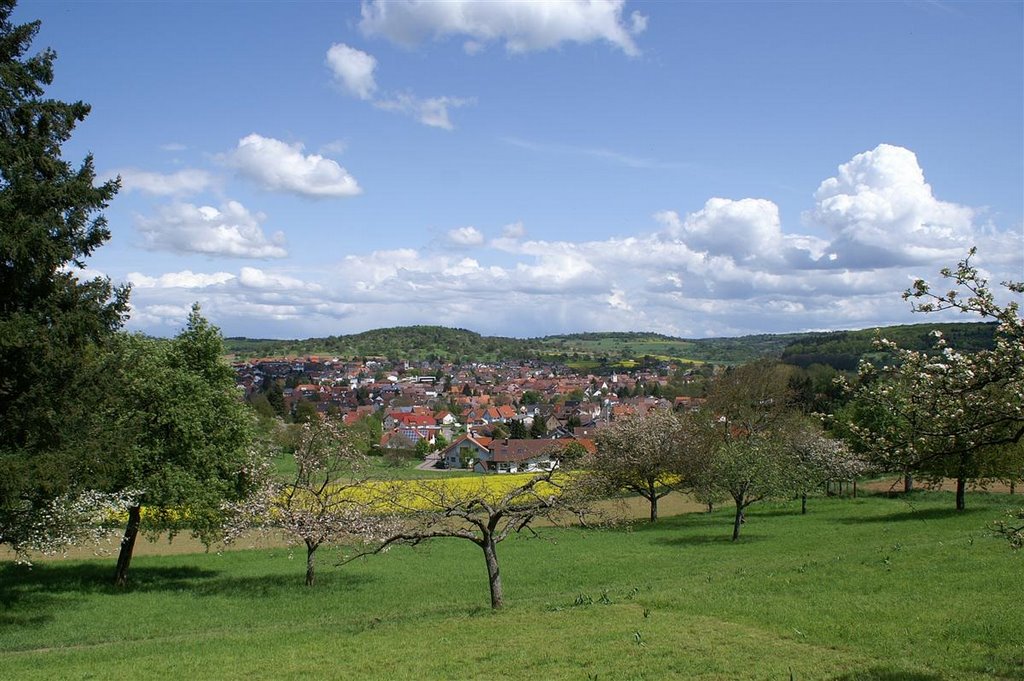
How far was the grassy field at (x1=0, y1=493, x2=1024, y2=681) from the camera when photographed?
12625 millimetres

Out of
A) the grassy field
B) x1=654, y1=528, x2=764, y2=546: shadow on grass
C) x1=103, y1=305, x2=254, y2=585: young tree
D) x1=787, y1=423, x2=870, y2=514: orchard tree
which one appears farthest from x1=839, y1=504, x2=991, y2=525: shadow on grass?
x1=103, y1=305, x2=254, y2=585: young tree

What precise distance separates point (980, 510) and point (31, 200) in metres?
43.4

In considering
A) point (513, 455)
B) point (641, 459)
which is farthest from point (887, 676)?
point (513, 455)

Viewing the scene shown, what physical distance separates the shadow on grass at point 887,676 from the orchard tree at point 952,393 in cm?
364

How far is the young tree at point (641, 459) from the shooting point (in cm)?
4662

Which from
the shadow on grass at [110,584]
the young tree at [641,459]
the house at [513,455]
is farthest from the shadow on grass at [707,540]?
the house at [513,455]

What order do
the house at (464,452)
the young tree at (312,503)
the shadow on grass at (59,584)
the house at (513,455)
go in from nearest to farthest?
the young tree at (312,503), the shadow on grass at (59,584), the house at (513,455), the house at (464,452)

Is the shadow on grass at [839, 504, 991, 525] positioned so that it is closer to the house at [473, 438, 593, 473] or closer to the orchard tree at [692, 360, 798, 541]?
the orchard tree at [692, 360, 798, 541]

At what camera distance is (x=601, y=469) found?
4775 centimetres

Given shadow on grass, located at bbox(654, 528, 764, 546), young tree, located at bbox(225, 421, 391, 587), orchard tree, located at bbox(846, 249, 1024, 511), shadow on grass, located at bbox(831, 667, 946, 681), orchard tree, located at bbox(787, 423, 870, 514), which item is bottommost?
shadow on grass, located at bbox(654, 528, 764, 546)

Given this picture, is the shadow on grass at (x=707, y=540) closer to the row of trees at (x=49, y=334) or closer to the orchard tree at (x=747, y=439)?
the orchard tree at (x=747, y=439)

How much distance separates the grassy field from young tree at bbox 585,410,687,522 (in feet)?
41.3

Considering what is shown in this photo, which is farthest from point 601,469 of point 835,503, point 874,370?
point 874,370

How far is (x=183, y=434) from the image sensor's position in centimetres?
2669
